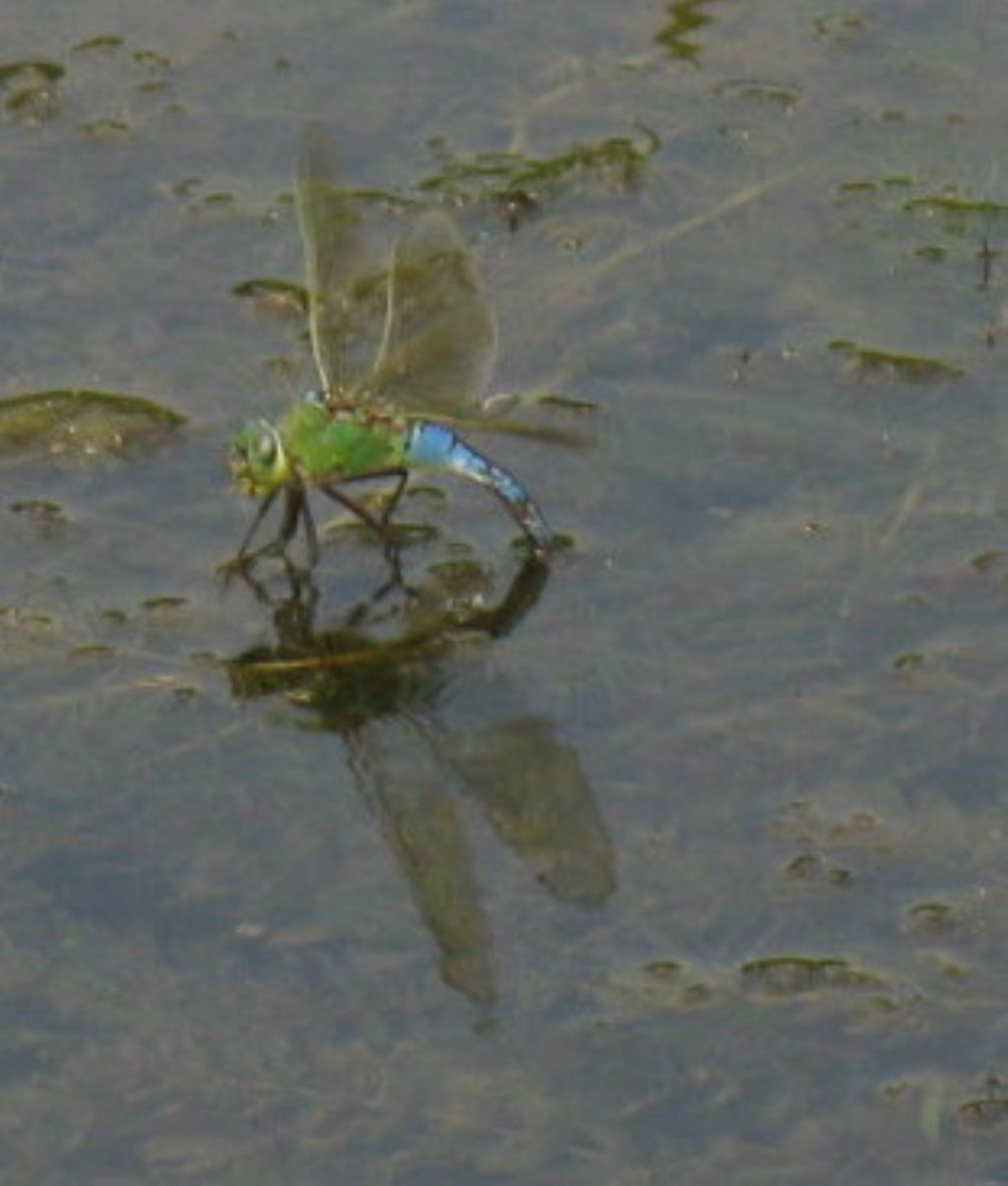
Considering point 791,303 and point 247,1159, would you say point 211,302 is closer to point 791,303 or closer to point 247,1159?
point 791,303

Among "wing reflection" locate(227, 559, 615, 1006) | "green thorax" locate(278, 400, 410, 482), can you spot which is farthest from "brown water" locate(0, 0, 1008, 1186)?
"green thorax" locate(278, 400, 410, 482)

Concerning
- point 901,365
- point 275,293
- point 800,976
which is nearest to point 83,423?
point 275,293

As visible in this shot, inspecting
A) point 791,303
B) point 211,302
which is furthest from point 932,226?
point 211,302

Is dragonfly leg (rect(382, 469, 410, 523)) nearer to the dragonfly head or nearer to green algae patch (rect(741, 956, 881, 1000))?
the dragonfly head

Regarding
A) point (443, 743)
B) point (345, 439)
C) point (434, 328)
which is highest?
point (434, 328)

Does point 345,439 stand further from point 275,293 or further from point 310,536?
point 275,293

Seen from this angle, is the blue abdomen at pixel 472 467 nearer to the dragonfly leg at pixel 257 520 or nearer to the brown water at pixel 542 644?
the brown water at pixel 542 644

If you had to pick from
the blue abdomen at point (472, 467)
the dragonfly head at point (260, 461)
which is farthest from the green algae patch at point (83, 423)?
Result: the blue abdomen at point (472, 467)
